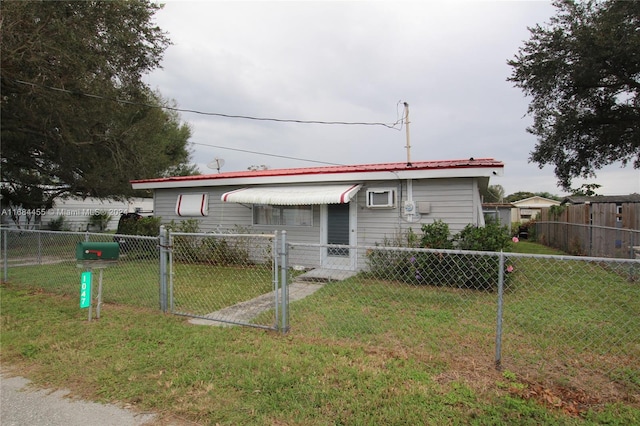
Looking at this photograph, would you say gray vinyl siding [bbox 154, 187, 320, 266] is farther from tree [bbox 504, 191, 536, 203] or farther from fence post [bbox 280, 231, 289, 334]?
tree [bbox 504, 191, 536, 203]

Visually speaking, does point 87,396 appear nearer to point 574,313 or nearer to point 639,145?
point 574,313

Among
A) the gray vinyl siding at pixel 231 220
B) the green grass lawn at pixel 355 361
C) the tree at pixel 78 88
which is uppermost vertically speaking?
the tree at pixel 78 88

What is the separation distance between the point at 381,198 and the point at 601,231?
6.72 m

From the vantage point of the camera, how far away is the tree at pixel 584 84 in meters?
10.7

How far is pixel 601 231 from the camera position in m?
10.1

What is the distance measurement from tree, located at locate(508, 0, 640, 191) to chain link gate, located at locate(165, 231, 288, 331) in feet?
39.1

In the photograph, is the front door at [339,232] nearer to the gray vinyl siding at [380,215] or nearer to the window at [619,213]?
the gray vinyl siding at [380,215]

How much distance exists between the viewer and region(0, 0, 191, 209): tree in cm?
828

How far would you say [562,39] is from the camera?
40.2 feet

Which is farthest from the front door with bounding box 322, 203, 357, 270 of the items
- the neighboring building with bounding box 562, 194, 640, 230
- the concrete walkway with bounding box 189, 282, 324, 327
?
the neighboring building with bounding box 562, 194, 640, 230

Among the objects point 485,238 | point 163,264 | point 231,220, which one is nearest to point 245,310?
point 163,264

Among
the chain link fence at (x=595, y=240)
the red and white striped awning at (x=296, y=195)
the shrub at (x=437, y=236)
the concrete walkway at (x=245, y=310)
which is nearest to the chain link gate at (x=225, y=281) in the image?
the concrete walkway at (x=245, y=310)

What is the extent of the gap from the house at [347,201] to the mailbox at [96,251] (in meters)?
4.25

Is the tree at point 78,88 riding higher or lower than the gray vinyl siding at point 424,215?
higher
